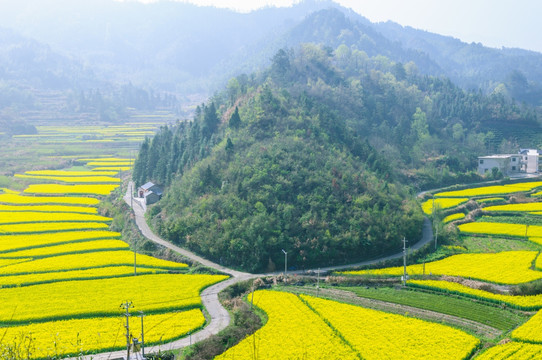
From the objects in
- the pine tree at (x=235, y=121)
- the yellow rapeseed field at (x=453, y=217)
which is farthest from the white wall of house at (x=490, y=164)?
the pine tree at (x=235, y=121)

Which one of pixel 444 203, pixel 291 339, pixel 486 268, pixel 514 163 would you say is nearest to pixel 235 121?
pixel 444 203

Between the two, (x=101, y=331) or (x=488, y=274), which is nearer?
(x=101, y=331)

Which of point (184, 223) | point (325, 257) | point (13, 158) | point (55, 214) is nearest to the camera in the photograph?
point (325, 257)

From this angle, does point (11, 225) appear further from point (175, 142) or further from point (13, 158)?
point (13, 158)

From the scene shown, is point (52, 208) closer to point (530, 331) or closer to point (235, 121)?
point (235, 121)

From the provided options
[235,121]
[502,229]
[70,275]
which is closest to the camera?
[70,275]

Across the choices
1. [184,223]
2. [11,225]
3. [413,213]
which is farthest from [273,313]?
[11,225]
